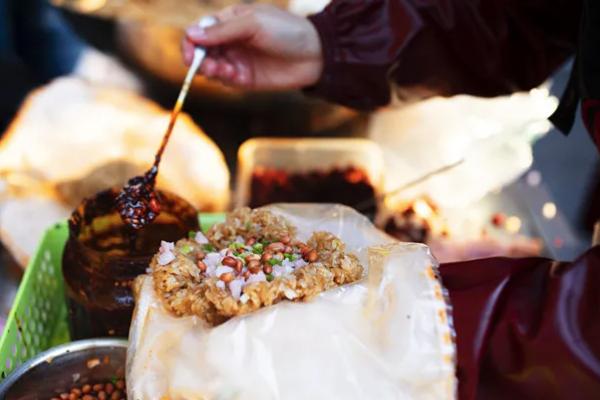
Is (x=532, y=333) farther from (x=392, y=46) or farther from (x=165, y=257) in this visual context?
(x=392, y=46)

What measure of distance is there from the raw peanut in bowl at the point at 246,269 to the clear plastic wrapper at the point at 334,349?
0.02m

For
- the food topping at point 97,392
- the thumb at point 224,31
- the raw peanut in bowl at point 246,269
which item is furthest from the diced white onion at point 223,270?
the thumb at point 224,31

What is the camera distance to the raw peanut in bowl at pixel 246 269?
902 millimetres

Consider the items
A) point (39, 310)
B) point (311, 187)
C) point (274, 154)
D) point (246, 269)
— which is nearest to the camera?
point (246, 269)

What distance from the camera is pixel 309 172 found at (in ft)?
7.66

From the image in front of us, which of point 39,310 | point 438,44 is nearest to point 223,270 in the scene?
point 39,310

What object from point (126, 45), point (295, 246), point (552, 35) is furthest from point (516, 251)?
point (126, 45)

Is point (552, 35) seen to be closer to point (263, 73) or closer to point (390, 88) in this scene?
point (390, 88)

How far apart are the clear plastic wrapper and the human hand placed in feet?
2.90

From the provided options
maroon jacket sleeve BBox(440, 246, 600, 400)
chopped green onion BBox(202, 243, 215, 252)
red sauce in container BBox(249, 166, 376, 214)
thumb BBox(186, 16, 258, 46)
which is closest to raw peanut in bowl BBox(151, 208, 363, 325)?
chopped green onion BBox(202, 243, 215, 252)

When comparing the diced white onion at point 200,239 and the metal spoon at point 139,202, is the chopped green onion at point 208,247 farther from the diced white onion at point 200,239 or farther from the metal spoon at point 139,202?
the metal spoon at point 139,202

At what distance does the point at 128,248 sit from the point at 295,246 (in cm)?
47

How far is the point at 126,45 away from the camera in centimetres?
243

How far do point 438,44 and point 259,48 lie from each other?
47cm
